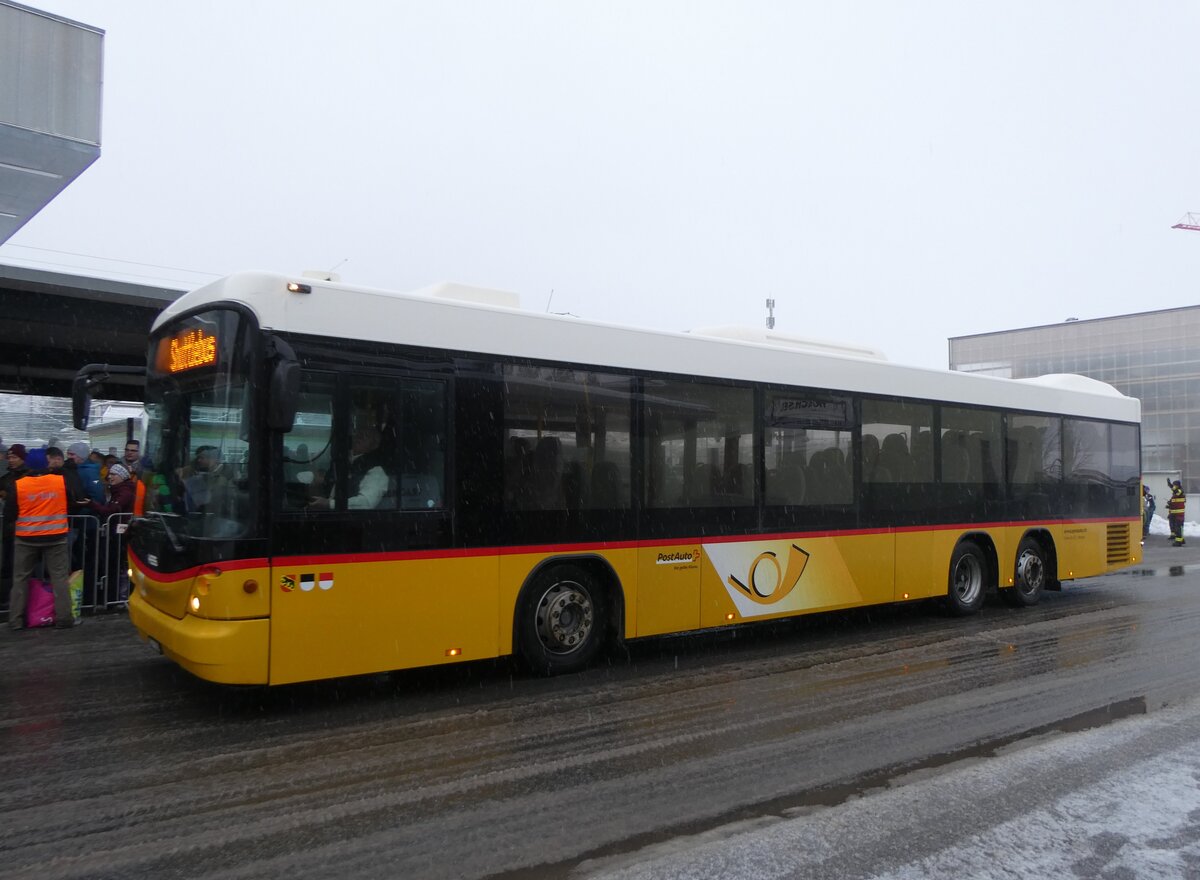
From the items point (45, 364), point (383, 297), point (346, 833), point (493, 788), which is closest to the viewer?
point (346, 833)

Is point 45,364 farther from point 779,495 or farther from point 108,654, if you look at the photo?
point 779,495

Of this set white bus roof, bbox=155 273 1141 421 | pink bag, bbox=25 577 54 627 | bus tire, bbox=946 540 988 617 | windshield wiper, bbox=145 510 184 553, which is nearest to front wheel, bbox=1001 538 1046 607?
bus tire, bbox=946 540 988 617

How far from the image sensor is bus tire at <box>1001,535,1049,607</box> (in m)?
11.7

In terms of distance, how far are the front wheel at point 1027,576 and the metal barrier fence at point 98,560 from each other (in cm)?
1163

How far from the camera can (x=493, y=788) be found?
4.84m

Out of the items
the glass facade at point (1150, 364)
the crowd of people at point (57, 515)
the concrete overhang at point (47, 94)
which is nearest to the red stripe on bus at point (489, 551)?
the crowd of people at point (57, 515)

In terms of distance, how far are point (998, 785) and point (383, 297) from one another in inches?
204

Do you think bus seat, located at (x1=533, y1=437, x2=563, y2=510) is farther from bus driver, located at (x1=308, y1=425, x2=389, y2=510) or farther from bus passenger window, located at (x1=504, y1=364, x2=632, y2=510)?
bus driver, located at (x1=308, y1=425, x2=389, y2=510)

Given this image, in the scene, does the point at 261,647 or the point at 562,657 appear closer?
the point at 261,647

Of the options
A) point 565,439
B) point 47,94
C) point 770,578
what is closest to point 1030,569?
point 770,578

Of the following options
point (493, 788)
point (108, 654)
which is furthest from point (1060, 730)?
point (108, 654)

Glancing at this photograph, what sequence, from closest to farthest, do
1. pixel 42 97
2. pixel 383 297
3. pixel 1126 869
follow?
pixel 1126 869
pixel 383 297
pixel 42 97

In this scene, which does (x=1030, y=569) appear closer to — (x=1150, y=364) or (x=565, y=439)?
(x=565, y=439)

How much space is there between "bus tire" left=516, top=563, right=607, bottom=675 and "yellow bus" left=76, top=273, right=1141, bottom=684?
21mm
